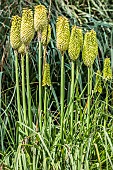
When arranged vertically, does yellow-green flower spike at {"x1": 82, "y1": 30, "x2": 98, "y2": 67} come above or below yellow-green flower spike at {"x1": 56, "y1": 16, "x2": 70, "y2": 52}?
below

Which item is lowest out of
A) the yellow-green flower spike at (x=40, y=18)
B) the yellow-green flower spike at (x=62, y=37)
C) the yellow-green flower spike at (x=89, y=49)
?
the yellow-green flower spike at (x=89, y=49)

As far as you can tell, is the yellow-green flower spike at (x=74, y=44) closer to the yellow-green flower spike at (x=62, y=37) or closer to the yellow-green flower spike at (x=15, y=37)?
the yellow-green flower spike at (x=62, y=37)

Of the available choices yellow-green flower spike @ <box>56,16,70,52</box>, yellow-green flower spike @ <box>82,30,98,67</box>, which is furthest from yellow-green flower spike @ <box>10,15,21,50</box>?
yellow-green flower spike @ <box>82,30,98,67</box>

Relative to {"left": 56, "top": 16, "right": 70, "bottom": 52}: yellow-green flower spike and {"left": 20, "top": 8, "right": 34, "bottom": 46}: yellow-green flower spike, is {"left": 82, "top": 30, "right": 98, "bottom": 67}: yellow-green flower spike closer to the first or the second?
{"left": 56, "top": 16, "right": 70, "bottom": 52}: yellow-green flower spike

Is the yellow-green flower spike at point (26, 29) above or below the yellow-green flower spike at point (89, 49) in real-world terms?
above

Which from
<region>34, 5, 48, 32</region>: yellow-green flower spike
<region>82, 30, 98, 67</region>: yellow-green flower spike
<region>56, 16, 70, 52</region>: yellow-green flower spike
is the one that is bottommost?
<region>82, 30, 98, 67</region>: yellow-green flower spike

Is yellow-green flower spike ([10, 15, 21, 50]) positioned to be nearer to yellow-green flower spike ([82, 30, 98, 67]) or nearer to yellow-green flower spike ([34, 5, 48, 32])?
yellow-green flower spike ([34, 5, 48, 32])

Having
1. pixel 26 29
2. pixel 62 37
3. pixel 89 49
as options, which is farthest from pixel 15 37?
pixel 89 49

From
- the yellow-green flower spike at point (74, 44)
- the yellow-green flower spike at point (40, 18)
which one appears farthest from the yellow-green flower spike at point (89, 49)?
the yellow-green flower spike at point (40, 18)

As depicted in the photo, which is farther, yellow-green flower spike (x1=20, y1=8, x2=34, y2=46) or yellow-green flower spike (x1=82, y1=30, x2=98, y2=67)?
yellow-green flower spike (x1=82, y1=30, x2=98, y2=67)

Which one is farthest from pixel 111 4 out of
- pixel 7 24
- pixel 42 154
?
pixel 42 154

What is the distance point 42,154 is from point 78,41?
537mm

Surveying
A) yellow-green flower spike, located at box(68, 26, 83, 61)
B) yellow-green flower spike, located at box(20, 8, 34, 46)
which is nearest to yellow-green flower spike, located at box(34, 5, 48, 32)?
yellow-green flower spike, located at box(20, 8, 34, 46)

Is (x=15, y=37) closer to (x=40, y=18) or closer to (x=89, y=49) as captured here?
(x=40, y=18)
